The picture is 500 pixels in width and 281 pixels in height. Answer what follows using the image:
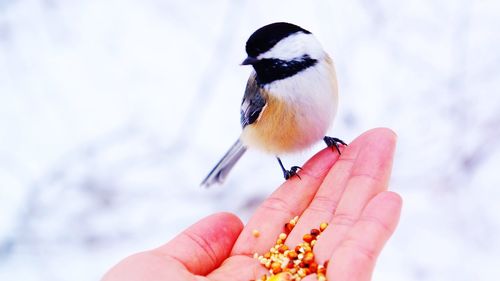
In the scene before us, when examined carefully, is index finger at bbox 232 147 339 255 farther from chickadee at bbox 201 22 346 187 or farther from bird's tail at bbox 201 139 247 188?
bird's tail at bbox 201 139 247 188

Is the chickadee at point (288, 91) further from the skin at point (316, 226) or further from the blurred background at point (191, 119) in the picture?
the blurred background at point (191, 119)

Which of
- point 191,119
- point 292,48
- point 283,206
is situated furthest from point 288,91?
point 191,119

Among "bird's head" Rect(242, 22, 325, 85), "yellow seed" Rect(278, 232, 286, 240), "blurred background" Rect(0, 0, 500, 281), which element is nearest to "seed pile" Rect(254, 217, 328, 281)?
"yellow seed" Rect(278, 232, 286, 240)

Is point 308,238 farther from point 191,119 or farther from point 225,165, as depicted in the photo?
point 191,119

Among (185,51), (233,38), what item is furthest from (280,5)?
(185,51)

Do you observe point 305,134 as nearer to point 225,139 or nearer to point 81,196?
point 225,139

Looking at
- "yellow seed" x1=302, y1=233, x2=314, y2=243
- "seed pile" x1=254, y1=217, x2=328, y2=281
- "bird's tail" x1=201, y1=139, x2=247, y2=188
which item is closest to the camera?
"seed pile" x1=254, y1=217, x2=328, y2=281

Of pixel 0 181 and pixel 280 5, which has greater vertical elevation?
pixel 280 5
